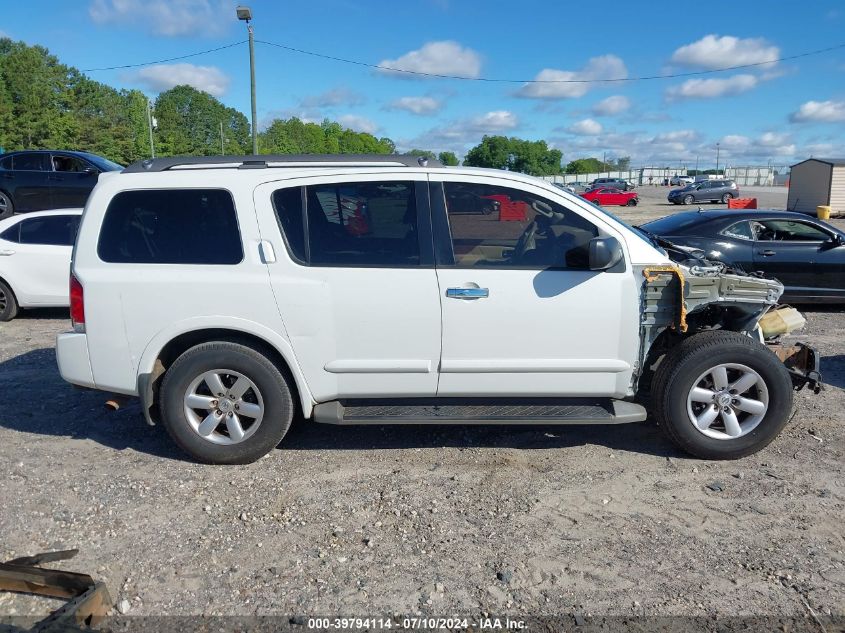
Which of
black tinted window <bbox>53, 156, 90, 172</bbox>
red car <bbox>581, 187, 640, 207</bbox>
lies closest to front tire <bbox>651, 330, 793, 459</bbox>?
black tinted window <bbox>53, 156, 90, 172</bbox>

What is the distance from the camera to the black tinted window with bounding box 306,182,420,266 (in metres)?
4.45

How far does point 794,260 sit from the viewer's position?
357 inches

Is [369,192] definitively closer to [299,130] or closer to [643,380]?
[643,380]

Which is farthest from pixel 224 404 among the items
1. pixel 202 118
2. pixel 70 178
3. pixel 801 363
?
pixel 202 118

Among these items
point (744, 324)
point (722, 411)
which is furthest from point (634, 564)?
point (744, 324)

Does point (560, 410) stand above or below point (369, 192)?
below

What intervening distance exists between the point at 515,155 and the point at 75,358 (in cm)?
10168

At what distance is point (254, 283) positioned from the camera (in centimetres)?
439

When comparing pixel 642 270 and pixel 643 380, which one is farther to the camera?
pixel 643 380

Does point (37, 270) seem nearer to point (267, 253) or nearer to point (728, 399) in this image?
point (267, 253)

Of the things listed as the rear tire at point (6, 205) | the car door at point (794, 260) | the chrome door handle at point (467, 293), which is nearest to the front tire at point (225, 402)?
the chrome door handle at point (467, 293)

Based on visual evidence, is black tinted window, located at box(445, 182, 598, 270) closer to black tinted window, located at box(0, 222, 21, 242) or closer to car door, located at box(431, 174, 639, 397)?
car door, located at box(431, 174, 639, 397)

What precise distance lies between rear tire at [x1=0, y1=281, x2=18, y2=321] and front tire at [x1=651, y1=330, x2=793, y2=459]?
25.7 feet

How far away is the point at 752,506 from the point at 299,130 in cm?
8118
